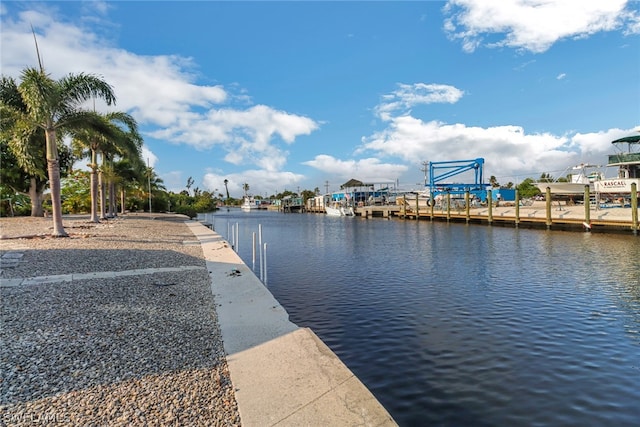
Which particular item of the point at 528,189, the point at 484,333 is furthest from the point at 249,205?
the point at 484,333

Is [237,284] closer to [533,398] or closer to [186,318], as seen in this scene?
[186,318]

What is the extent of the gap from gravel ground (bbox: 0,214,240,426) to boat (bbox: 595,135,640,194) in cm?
5206

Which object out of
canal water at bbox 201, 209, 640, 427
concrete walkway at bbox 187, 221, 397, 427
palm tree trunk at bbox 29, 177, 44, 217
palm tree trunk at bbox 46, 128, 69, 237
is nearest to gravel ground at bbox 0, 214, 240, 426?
concrete walkway at bbox 187, 221, 397, 427

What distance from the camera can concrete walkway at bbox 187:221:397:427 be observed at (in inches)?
175

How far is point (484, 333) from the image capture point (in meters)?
8.81

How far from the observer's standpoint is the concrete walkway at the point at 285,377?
14.5ft

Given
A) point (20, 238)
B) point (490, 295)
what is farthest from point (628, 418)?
point (20, 238)

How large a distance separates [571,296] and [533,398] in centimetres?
741

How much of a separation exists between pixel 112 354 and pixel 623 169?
6073cm

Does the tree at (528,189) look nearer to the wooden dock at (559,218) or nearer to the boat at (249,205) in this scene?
the wooden dock at (559,218)

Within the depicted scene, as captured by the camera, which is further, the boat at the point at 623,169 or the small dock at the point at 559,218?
the boat at the point at 623,169

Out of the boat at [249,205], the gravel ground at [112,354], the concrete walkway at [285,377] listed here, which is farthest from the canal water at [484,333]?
the boat at [249,205]

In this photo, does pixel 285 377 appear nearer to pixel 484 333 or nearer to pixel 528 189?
pixel 484 333

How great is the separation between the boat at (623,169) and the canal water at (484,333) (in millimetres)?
33503
